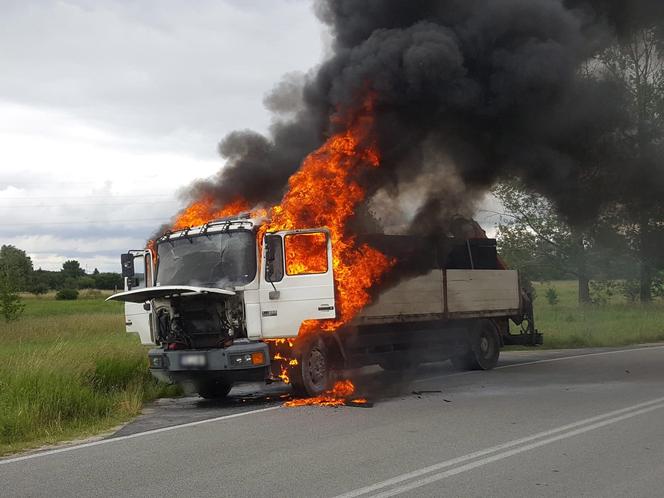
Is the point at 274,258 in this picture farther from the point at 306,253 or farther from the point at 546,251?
the point at 546,251

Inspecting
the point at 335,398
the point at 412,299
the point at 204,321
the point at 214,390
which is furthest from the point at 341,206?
the point at 214,390

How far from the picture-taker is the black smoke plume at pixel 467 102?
12.0 m

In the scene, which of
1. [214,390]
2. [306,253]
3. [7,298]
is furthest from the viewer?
[7,298]

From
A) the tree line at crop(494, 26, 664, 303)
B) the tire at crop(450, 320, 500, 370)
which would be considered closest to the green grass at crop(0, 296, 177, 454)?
the tire at crop(450, 320, 500, 370)

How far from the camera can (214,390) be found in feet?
37.1

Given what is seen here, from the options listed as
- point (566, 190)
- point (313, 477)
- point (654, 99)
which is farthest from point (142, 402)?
point (654, 99)

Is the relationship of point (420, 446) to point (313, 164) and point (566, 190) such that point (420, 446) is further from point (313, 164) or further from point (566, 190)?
point (566, 190)

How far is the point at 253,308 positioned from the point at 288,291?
1.78 feet

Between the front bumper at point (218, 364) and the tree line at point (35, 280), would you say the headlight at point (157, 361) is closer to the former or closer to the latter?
the front bumper at point (218, 364)

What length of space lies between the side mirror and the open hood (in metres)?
1.47

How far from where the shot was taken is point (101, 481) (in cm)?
596

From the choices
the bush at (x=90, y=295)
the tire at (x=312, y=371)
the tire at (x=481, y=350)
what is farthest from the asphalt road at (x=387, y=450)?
the bush at (x=90, y=295)

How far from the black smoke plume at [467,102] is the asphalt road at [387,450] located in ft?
12.9

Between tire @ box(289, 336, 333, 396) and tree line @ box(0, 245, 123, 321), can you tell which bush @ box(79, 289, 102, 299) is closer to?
tree line @ box(0, 245, 123, 321)
